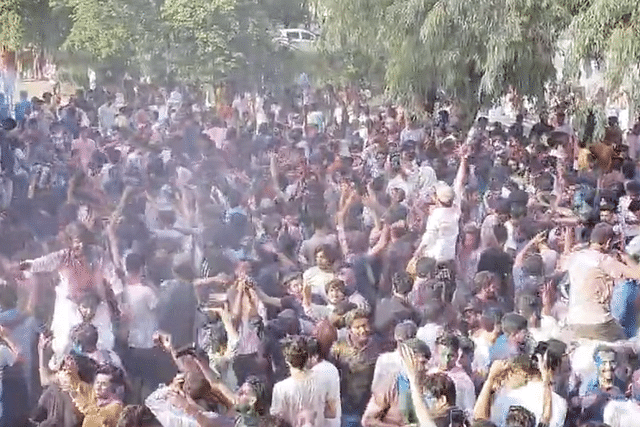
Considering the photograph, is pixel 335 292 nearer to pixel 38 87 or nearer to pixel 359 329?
pixel 359 329

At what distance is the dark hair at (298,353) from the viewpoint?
4.98 metres

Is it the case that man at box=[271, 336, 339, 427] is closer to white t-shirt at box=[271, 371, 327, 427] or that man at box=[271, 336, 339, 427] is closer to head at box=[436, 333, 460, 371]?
white t-shirt at box=[271, 371, 327, 427]

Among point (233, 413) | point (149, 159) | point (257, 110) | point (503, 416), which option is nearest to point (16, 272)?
point (233, 413)

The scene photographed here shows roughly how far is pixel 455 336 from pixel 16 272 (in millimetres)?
2929

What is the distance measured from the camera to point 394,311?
5895mm

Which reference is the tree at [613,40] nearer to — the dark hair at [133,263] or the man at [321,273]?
the man at [321,273]

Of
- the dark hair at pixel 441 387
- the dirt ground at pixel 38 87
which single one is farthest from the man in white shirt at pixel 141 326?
the dirt ground at pixel 38 87

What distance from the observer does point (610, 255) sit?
6602mm

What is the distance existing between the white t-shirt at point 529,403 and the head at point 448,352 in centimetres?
38

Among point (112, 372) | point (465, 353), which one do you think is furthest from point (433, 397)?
point (112, 372)

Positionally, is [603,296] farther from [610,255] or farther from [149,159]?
[149,159]

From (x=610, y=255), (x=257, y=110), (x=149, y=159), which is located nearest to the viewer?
(x=610, y=255)

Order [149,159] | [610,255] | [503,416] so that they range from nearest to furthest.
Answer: [503,416], [610,255], [149,159]

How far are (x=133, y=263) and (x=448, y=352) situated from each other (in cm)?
207
